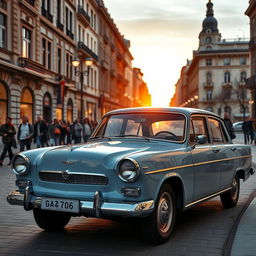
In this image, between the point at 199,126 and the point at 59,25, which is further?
the point at 59,25

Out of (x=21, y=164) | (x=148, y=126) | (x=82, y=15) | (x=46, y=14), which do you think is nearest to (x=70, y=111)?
(x=82, y=15)

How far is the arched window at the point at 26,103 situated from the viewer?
26312mm

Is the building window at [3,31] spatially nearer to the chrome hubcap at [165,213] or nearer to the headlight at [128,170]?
the chrome hubcap at [165,213]

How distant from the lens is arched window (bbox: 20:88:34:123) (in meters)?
26.3

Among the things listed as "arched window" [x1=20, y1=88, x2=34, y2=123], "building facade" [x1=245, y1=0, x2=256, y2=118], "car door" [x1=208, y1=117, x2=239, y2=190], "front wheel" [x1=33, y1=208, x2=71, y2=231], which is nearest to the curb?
"car door" [x1=208, y1=117, x2=239, y2=190]

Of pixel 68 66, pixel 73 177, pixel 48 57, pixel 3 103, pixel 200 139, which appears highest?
pixel 68 66

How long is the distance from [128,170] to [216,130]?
278 cm

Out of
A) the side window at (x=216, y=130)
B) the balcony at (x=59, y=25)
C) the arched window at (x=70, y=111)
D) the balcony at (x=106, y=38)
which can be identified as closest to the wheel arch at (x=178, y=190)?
the side window at (x=216, y=130)

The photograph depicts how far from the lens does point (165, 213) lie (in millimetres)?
4906

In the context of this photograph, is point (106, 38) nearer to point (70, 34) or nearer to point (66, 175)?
point (70, 34)

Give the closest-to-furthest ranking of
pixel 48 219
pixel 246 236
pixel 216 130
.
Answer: pixel 246 236
pixel 48 219
pixel 216 130

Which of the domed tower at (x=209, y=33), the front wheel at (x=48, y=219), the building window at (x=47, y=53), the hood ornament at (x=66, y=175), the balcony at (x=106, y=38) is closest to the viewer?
the hood ornament at (x=66, y=175)

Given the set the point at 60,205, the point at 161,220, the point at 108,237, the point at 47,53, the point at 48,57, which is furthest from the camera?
the point at 48,57

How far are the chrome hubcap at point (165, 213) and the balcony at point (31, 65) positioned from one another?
21.7 m
